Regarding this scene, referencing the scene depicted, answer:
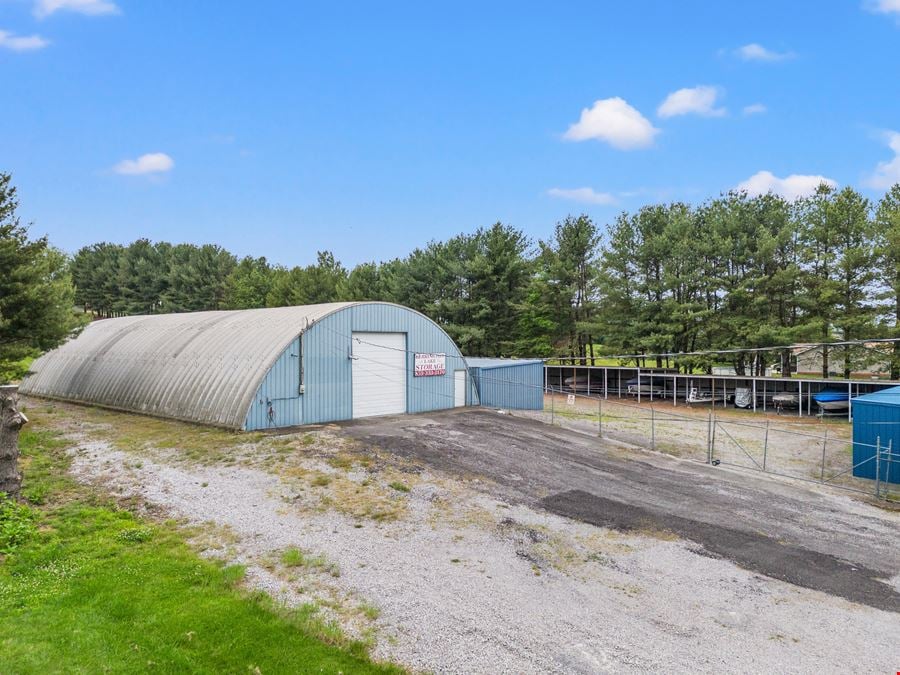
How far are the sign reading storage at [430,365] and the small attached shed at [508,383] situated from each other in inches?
90.0

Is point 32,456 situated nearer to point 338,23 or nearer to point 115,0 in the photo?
point 115,0

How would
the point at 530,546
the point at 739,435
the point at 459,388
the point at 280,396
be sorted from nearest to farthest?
the point at 530,546 < the point at 280,396 < the point at 739,435 < the point at 459,388

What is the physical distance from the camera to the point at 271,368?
15.9 metres

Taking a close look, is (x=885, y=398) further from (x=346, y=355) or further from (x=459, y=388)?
(x=346, y=355)

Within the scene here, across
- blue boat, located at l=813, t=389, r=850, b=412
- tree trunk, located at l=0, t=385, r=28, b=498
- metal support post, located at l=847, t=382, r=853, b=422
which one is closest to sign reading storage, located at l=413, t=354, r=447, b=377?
tree trunk, located at l=0, t=385, r=28, b=498

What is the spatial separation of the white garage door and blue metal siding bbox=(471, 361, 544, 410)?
16.4ft

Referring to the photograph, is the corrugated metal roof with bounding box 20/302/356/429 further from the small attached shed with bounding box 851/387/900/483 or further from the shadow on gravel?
the small attached shed with bounding box 851/387/900/483

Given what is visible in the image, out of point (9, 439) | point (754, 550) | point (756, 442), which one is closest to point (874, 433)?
point (756, 442)

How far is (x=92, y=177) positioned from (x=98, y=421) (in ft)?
95.9

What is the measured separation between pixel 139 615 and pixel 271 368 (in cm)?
1077

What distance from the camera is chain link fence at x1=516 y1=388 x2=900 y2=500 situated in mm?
14719

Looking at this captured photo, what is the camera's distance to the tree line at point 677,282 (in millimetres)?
31375

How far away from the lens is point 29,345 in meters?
16.4

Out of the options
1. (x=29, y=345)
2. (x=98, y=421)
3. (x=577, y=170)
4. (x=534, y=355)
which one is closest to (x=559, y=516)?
(x=98, y=421)
